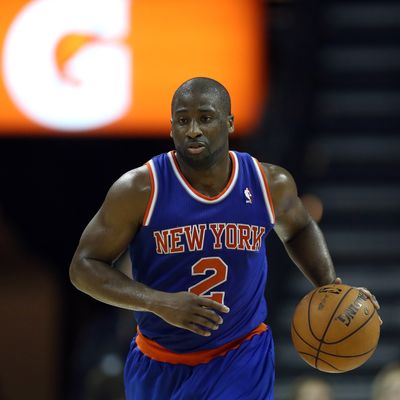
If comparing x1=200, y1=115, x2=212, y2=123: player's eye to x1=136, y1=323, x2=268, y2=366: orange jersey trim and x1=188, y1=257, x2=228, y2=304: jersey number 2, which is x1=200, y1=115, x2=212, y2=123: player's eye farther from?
x1=136, y1=323, x2=268, y2=366: orange jersey trim

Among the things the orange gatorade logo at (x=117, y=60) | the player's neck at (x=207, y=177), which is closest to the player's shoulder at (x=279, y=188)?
the player's neck at (x=207, y=177)

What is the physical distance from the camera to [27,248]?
13.9 meters

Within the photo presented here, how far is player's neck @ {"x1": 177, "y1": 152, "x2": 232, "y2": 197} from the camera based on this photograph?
5.75 metres

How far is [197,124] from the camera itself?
18.1 feet

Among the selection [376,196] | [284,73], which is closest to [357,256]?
[376,196]

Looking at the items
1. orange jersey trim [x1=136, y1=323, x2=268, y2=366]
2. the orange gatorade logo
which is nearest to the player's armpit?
orange jersey trim [x1=136, y1=323, x2=268, y2=366]

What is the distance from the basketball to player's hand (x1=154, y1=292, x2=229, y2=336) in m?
0.73

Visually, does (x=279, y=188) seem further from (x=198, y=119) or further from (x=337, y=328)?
(x=337, y=328)

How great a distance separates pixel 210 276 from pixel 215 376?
0.49m

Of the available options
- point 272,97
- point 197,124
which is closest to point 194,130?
point 197,124

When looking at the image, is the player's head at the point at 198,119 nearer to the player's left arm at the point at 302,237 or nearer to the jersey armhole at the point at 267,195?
the jersey armhole at the point at 267,195

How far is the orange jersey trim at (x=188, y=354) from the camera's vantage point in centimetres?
581

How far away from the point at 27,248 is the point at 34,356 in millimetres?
1241

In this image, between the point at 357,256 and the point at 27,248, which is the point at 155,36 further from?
the point at 27,248
